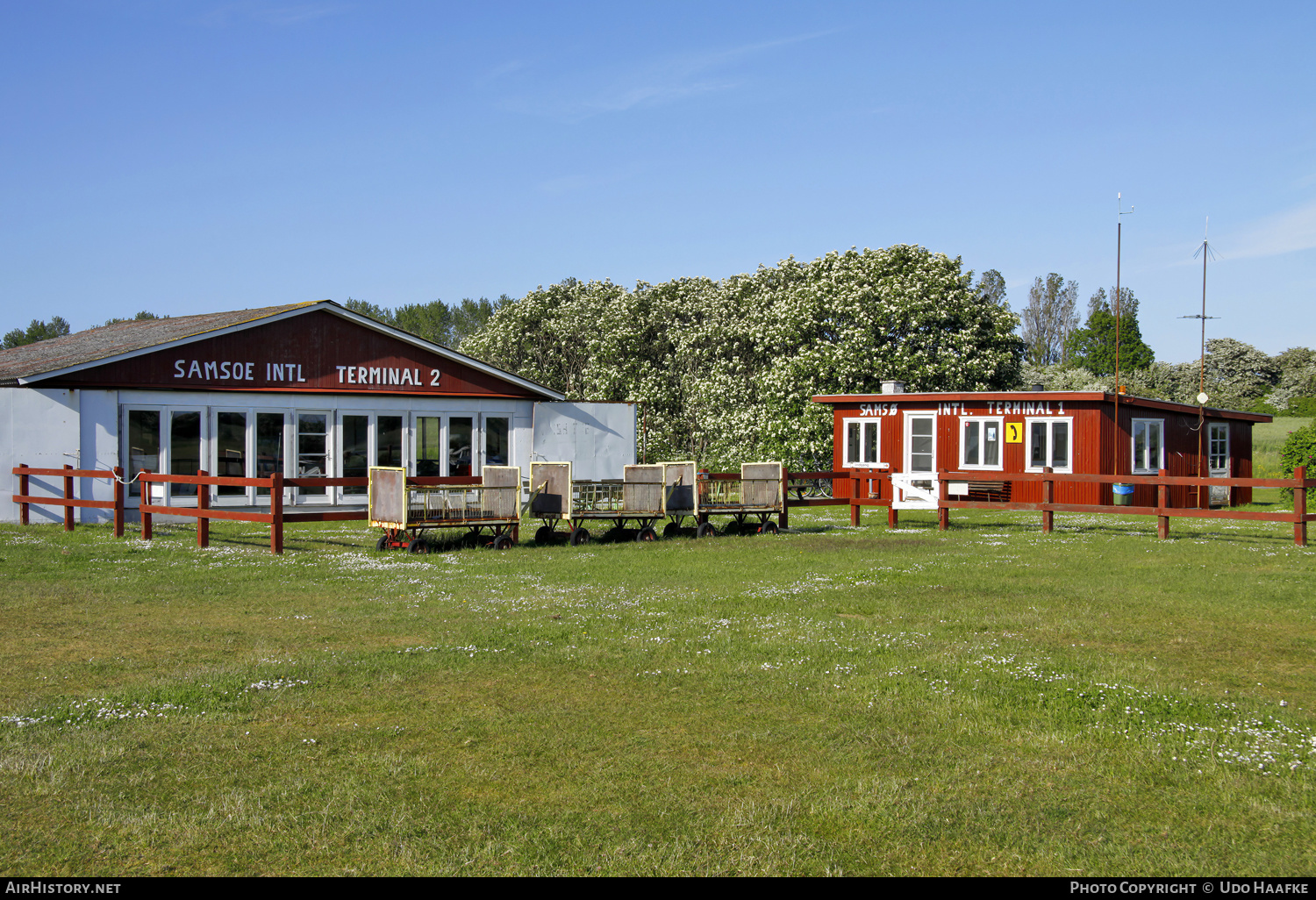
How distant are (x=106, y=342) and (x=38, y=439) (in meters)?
8.39

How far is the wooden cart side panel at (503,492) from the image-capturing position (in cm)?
1744

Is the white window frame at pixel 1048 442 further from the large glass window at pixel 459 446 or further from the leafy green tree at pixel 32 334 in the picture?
the leafy green tree at pixel 32 334

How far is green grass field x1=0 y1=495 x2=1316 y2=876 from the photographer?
476cm

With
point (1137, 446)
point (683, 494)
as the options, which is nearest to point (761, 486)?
point (683, 494)

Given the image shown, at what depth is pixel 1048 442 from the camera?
28.8 metres

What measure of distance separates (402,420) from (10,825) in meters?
23.9

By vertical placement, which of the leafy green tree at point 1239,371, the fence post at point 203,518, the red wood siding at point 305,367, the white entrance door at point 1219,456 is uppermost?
the leafy green tree at point 1239,371

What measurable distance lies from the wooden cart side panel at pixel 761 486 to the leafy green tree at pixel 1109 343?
71.9 metres

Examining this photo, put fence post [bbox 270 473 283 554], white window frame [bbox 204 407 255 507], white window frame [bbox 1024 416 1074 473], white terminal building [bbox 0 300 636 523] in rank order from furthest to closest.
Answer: white window frame [bbox 1024 416 1074 473], white window frame [bbox 204 407 255 507], white terminal building [bbox 0 300 636 523], fence post [bbox 270 473 283 554]

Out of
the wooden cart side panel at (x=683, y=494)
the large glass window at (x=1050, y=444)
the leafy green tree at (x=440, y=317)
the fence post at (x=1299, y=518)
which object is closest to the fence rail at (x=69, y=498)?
the wooden cart side panel at (x=683, y=494)

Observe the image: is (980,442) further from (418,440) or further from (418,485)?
(418,485)

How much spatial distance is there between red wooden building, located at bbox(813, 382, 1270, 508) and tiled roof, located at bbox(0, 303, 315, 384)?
1626 cm

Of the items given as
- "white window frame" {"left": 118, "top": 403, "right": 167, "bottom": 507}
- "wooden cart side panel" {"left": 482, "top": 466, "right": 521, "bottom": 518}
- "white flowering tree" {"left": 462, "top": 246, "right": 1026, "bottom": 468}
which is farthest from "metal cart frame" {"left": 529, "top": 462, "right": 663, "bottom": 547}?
"white flowering tree" {"left": 462, "top": 246, "right": 1026, "bottom": 468}

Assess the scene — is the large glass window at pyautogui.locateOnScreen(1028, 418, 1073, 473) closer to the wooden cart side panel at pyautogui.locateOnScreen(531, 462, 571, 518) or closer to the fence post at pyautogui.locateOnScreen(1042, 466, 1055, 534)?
the fence post at pyautogui.locateOnScreen(1042, 466, 1055, 534)
